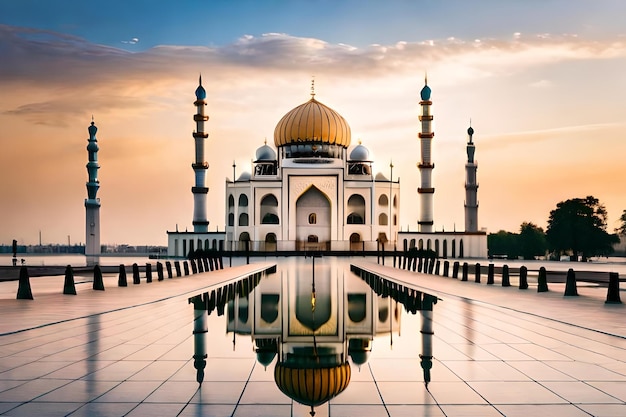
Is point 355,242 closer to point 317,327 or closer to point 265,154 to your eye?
point 265,154

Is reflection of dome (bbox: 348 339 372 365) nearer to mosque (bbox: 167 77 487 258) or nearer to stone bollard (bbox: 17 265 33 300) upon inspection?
stone bollard (bbox: 17 265 33 300)

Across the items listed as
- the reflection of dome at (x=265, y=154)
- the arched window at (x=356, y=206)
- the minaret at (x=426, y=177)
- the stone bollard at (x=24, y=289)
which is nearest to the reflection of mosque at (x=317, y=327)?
the stone bollard at (x=24, y=289)

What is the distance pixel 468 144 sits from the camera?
183ft

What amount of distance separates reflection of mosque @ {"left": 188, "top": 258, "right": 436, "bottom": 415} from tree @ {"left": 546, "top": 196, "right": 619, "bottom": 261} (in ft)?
116

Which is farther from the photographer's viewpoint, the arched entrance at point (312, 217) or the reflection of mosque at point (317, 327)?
the arched entrance at point (312, 217)

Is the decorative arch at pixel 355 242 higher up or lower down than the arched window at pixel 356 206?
lower down

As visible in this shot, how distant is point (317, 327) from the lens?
25.0 feet

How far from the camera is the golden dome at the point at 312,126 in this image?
2004 inches

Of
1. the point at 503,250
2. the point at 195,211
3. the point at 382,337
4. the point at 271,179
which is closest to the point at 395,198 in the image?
the point at 271,179

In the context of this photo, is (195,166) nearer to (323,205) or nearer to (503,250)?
(323,205)

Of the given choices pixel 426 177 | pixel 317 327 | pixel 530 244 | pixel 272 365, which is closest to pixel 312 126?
pixel 426 177

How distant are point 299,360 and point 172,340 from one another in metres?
1.74

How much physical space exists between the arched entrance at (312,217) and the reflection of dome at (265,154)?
20.8 ft

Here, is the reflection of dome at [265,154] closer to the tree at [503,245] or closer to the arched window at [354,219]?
the arched window at [354,219]
